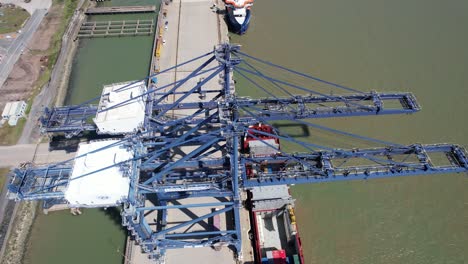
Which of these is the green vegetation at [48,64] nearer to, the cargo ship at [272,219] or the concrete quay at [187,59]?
the concrete quay at [187,59]

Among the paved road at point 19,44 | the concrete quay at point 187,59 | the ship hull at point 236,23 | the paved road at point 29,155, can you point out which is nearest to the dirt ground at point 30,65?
the paved road at point 19,44

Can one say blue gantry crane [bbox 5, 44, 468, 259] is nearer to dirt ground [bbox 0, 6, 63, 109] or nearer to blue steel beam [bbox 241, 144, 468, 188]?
blue steel beam [bbox 241, 144, 468, 188]

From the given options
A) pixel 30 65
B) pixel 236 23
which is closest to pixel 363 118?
pixel 236 23

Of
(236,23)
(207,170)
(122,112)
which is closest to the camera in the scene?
(207,170)

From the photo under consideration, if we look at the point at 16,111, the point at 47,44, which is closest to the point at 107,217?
the point at 16,111

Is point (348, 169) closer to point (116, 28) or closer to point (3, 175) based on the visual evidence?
point (3, 175)

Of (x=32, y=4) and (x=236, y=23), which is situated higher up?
(x=32, y=4)

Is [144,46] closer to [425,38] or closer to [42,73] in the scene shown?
[42,73]
